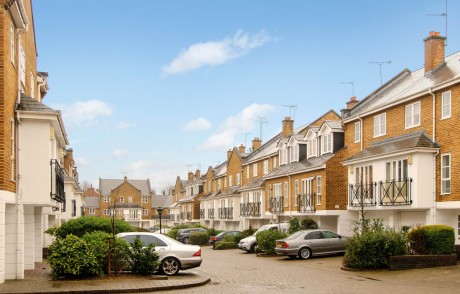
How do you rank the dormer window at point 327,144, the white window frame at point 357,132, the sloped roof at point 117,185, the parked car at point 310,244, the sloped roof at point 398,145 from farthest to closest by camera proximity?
the sloped roof at point 117,185
the dormer window at point 327,144
the white window frame at point 357,132
the parked car at point 310,244
the sloped roof at point 398,145

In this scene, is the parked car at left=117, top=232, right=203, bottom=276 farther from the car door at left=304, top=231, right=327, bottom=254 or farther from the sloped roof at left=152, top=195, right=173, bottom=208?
the sloped roof at left=152, top=195, right=173, bottom=208

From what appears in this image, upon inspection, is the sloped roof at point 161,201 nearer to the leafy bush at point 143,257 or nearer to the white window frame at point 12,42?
the leafy bush at point 143,257

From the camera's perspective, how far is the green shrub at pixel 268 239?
3278 cm

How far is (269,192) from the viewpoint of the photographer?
47.8 m

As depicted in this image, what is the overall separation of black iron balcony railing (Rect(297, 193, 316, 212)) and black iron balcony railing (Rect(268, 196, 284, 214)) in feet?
13.2

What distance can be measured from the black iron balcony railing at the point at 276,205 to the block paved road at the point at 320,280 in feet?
58.3

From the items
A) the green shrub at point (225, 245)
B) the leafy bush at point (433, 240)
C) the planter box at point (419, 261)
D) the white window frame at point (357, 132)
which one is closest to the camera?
the planter box at point (419, 261)

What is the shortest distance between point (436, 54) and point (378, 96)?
16.1 feet

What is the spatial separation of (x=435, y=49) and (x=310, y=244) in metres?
12.4

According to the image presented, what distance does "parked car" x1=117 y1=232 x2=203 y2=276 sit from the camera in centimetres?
2039

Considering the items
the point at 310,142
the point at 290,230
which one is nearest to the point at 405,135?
the point at 290,230

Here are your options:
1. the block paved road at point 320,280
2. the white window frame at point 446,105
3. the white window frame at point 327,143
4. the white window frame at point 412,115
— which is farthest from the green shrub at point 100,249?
the white window frame at point 327,143

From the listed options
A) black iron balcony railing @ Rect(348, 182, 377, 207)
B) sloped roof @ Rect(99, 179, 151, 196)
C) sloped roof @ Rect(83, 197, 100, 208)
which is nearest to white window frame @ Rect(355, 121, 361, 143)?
black iron balcony railing @ Rect(348, 182, 377, 207)

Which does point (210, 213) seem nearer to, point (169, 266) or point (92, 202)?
point (169, 266)
